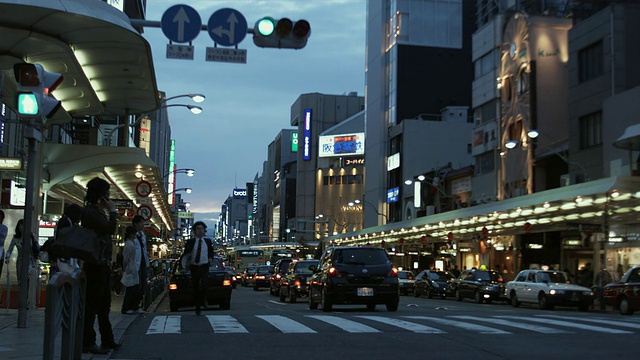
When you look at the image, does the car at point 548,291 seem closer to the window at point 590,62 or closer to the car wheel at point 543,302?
the car wheel at point 543,302

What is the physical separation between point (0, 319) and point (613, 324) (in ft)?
35.1

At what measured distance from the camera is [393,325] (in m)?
13.1

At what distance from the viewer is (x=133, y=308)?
16.9 m

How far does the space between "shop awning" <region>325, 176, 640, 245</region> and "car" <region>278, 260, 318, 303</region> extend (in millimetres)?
9800

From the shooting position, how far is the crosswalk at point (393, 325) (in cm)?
1227

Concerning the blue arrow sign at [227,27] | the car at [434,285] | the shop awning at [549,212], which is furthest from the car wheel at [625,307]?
the blue arrow sign at [227,27]

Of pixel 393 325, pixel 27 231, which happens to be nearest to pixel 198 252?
pixel 393 325

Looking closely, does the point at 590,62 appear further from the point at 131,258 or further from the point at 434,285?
the point at 131,258

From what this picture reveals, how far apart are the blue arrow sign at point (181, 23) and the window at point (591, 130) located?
101 ft

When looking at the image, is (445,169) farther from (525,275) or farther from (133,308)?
(133,308)

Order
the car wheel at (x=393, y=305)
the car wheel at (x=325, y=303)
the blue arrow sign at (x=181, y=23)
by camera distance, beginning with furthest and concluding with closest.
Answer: the car wheel at (x=325, y=303)
the car wheel at (x=393, y=305)
the blue arrow sign at (x=181, y=23)

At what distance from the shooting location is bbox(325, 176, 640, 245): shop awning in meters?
27.7

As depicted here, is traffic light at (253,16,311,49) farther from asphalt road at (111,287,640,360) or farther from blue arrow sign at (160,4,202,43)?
asphalt road at (111,287,640,360)

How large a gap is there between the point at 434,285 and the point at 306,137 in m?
111
